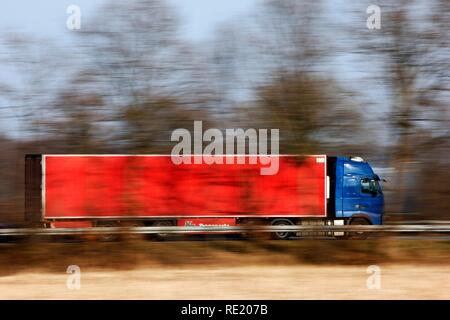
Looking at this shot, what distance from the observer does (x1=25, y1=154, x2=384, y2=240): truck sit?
13.4 m

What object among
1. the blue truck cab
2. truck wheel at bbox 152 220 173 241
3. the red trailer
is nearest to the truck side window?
the blue truck cab

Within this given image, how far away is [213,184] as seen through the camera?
14.5m

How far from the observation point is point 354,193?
1988 centimetres

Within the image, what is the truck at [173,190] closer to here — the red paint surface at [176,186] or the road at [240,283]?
the red paint surface at [176,186]

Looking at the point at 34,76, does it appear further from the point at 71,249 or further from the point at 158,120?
the point at 71,249

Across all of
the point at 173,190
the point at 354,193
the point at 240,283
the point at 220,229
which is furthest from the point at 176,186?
the point at 354,193

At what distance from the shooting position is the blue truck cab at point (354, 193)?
53.6 ft

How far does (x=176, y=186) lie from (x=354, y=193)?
691 cm

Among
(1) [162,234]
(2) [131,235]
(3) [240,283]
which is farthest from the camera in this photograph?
(1) [162,234]

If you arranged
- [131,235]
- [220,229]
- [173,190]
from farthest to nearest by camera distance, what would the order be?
[173,190] < [220,229] < [131,235]

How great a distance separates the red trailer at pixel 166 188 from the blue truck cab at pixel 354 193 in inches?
51.9

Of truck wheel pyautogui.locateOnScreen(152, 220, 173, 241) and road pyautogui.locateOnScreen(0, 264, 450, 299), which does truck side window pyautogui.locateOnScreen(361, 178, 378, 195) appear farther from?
truck wheel pyautogui.locateOnScreen(152, 220, 173, 241)

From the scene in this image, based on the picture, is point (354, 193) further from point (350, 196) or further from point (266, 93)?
point (266, 93)

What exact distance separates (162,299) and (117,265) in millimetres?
3178
